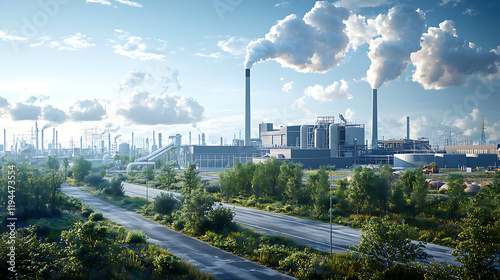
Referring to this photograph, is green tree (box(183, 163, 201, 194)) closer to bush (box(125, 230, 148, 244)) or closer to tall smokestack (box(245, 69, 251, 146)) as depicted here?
bush (box(125, 230, 148, 244))

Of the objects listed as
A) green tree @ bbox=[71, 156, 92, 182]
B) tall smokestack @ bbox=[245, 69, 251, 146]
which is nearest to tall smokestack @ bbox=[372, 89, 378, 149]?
tall smokestack @ bbox=[245, 69, 251, 146]

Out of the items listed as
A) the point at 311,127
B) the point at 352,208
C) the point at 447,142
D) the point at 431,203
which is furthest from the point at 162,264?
the point at 447,142

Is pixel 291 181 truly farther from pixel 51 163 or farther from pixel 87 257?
pixel 51 163

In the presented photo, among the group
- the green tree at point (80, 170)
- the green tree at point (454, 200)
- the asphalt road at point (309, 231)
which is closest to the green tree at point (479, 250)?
the asphalt road at point (309, 231)

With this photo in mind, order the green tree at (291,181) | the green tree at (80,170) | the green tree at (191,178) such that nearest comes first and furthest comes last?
the green tree at (291,181) < the green tree at (191,178) < the green tree at (80,170)

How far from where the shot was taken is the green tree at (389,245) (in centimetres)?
1559

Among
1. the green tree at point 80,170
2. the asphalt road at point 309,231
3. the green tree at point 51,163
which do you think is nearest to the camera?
the asphalt road at point 309,231

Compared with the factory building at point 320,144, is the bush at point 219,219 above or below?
below

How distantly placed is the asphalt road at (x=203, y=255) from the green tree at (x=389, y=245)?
193 inches

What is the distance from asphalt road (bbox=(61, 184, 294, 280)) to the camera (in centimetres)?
1836

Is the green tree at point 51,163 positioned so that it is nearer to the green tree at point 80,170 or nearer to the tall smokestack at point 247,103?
the green tree at point 80,170

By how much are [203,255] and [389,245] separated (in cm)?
1212

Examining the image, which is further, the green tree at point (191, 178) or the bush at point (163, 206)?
the green tree at point (191, 178)

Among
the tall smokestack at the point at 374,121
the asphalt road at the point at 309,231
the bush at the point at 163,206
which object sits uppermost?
the tall smokestack at the point at 374,121
